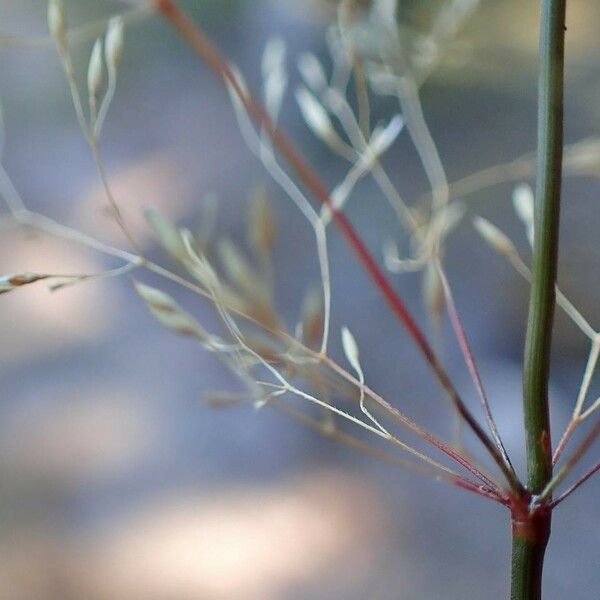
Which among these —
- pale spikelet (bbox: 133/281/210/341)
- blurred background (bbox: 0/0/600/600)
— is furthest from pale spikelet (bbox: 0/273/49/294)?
blurred background (bbox: 0/0/600/600)

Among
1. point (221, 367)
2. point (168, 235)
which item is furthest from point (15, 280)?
point (221, 367)

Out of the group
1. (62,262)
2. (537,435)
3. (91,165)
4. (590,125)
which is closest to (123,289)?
(62,262)

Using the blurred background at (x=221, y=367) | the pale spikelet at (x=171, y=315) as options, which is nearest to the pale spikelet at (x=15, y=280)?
the pale spikelet at (x=171, y=315)

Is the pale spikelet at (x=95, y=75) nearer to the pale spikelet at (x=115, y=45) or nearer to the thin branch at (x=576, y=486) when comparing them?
the pale spikelet at (x=115, y=45)

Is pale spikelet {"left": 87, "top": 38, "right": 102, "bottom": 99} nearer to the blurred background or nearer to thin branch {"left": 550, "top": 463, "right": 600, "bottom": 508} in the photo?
thin branch {"left": 550, "top": 463, "right": 600, "bottom": 508}

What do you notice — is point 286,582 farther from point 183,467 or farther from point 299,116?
point 299,116

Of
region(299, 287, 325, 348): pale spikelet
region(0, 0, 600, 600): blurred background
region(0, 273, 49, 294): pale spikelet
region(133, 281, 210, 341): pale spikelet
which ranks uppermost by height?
region(0, 0, 600, 600): blurred background
